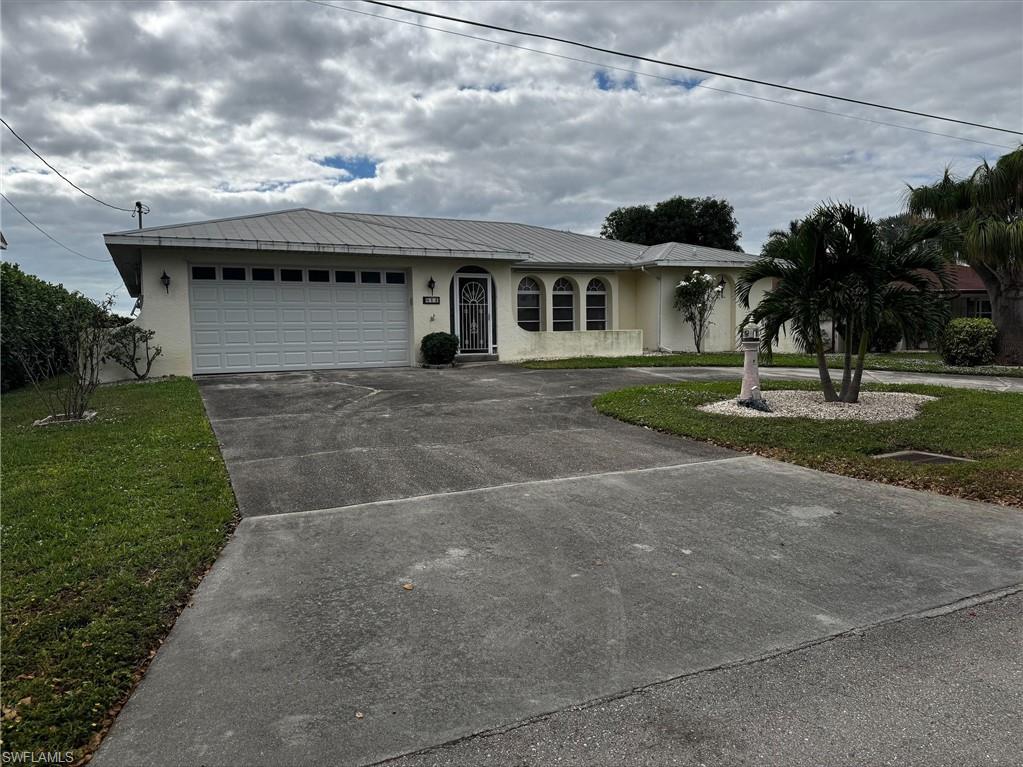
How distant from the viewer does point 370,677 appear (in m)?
2.74

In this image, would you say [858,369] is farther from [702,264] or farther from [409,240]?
[702,264]

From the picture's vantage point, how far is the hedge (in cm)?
1189

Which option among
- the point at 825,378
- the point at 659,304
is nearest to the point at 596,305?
the point at 659,304

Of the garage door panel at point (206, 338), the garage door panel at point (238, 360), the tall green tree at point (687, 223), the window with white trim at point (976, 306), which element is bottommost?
the garage door panel at point (238, 360)

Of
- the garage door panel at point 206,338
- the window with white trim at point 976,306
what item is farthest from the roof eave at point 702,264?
the window with white trim at point 976,306

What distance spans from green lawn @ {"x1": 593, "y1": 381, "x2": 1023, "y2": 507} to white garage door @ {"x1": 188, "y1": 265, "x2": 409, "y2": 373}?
7654 mm

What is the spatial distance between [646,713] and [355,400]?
8679 millimetres

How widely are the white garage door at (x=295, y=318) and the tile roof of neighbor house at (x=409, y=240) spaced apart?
0.88 meters

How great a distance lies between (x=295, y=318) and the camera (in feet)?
50.3

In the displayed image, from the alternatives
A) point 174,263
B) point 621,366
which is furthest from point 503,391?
point 174,263

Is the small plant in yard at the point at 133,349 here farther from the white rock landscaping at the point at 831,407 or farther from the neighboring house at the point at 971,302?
the neighboring house at the point at 971,302

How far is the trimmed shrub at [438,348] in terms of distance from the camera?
1593 centimetres

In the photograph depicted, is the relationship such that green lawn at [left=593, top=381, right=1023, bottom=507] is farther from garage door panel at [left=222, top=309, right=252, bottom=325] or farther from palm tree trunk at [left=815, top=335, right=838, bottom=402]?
garage door panel at [left=222, top=309, right=252, bottom=325]

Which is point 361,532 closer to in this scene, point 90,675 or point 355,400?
point 90,675
